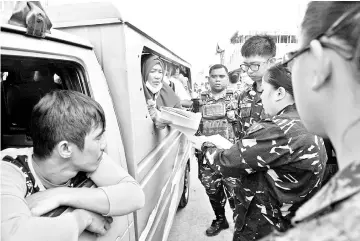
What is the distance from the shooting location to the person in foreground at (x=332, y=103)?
473mm

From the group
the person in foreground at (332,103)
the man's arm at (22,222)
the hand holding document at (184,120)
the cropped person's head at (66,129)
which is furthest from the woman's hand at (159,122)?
the person in foreground at (332,103)

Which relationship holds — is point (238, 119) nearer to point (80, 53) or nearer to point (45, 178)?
point (80, 53)

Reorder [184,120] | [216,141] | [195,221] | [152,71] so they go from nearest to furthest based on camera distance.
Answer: [216,141] < [184,120] < [152,71] < [195,221]

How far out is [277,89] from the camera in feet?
5.33

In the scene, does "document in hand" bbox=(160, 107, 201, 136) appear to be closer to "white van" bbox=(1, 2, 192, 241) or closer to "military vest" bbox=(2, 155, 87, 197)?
"white van" bbox=(1, 2, 192, 241)

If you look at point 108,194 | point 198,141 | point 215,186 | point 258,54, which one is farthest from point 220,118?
point 108,194

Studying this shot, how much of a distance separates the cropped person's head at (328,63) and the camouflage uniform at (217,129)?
2330 mm

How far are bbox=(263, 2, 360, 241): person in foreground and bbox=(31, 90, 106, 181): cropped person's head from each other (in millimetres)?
823

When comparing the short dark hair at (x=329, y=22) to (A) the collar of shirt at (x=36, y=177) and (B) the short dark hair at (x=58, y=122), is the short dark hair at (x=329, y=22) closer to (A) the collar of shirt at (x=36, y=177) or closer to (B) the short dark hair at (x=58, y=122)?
(B) the short dark hair at (x=58, y=122)

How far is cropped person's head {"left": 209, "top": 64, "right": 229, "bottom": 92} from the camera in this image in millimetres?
3811

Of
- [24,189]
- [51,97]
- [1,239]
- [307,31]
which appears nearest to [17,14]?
[51,97]

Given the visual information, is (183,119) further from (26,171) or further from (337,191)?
(337,191)

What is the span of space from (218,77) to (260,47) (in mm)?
1106

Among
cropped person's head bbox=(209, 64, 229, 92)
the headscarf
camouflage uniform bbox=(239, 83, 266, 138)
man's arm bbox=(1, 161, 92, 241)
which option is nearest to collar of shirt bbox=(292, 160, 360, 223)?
man's arm bbox=(1, 161, 92, 241)
